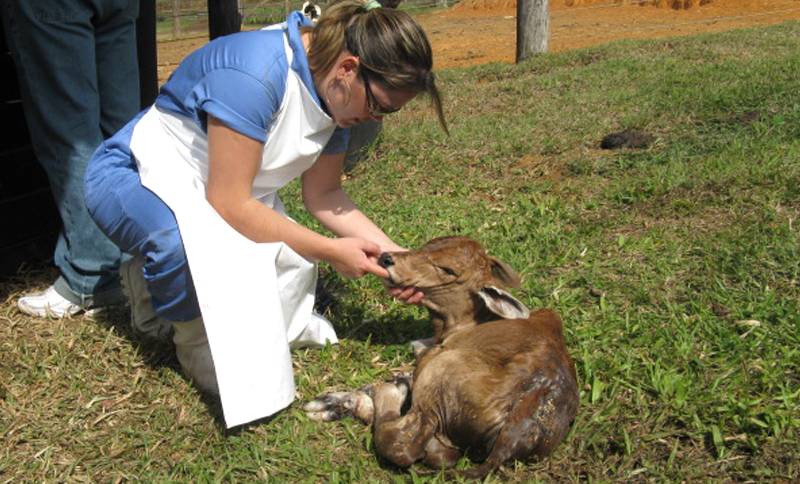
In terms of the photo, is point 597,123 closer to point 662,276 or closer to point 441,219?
point 441,219

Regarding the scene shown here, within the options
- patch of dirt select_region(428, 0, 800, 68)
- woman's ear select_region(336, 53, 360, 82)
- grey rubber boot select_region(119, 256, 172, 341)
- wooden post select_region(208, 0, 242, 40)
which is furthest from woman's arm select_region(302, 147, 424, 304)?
patch of dirt select_region(428, 0, 800, 68)

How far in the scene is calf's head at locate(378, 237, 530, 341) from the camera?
13.3 feet

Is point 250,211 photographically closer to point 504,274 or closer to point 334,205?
point 334,205

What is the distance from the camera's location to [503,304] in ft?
12.9

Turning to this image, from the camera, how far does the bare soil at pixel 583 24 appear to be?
18094 mm

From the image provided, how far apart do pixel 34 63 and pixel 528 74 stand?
757 centimetres

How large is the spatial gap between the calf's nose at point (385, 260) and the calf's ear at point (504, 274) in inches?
22.5

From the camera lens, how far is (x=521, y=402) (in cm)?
325

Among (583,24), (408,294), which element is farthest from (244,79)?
(583,24)

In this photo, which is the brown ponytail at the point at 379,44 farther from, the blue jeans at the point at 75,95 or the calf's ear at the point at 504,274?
the blue jeans at the point at 75,95

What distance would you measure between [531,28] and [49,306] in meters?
9.28

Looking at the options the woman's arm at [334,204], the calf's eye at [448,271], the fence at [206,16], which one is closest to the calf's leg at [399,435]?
the calf's eye at [448,271]

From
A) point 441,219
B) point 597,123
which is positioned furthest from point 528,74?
Result: point 441,219

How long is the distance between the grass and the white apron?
0.86 ft
